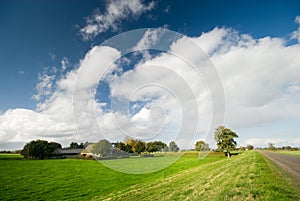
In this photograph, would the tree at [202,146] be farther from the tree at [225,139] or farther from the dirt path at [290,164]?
the dirt path at [290,164]

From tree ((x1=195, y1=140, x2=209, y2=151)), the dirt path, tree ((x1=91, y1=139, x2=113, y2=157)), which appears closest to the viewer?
the dirt path

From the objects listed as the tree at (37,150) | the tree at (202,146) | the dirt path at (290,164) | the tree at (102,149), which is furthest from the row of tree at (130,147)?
the dirt path at (290,164)

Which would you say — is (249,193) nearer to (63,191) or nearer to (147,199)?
(147,199)

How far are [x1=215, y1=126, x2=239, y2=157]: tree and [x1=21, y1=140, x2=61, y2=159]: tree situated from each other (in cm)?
6458

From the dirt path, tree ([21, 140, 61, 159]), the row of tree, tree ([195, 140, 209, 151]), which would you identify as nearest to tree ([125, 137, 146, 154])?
the row of tree

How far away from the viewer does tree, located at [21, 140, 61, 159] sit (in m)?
78.2

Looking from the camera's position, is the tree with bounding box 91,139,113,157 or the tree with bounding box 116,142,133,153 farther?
the tree with bounding box 116,142,133,153

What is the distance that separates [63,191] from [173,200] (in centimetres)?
1106

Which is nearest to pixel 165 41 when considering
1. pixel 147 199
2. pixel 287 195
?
pixel 147 199

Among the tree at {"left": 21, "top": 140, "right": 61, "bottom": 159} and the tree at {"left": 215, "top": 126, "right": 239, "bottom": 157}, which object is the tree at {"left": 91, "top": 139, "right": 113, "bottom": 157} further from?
the tree at {"left": 215, "top": 126, "right": 239, "bottom": 157}

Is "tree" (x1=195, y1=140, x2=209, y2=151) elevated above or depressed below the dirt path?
above

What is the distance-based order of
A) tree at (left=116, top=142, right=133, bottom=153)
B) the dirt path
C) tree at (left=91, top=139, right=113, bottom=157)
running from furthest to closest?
tree at (left=116, top=142, right=133, bottom=153)
tree at (left=91, top=139, right=113, bottom=157)
the dirt path

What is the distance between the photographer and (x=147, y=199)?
11148 mm

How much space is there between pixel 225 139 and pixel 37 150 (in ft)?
226
